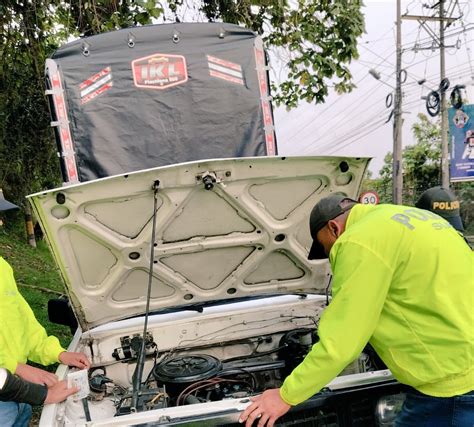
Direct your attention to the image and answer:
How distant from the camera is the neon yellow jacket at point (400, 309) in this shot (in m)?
1.57

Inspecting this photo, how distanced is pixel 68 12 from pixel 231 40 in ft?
8.01

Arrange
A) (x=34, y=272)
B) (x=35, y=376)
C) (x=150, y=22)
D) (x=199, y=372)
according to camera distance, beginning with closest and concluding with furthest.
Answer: (x=35, y=376), (x=199, y=372), (x=150, y=22), (x=34, y=272)

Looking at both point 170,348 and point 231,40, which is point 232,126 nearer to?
point 231,40

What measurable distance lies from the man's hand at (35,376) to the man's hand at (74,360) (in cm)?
17

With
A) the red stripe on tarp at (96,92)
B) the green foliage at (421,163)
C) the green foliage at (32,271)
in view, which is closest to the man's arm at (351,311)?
the red stripe on tarp at (96,92)

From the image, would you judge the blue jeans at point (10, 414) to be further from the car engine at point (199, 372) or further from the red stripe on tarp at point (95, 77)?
the red stripe on tarp at point (95, 77)

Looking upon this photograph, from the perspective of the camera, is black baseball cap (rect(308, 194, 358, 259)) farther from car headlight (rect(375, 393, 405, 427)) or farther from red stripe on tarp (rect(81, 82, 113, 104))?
red stripe on tarp (rect(81, 82, 113, 104))

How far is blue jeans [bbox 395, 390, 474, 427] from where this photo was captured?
1654mm

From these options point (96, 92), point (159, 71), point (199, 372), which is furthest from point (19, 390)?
point (159, 71)

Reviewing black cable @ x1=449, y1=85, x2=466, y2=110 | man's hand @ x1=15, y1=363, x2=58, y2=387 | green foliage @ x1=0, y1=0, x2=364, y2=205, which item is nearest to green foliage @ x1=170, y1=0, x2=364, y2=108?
green foliage @ x1=0, y1=0, x2=364, y2=205

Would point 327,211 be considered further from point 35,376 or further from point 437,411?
point 35,376

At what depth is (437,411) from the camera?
5.57 ft

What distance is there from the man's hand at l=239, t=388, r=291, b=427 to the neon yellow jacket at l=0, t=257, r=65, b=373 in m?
1.25

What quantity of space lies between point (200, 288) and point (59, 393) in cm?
117
